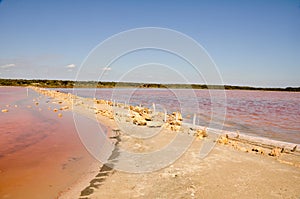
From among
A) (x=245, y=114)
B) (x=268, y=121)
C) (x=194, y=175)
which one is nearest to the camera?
(x=194, y=175)

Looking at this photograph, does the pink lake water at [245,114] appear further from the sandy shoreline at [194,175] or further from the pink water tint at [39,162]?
the pink water tint at [39,162]

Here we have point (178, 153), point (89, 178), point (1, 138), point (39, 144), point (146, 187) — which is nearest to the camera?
point (146, 187)

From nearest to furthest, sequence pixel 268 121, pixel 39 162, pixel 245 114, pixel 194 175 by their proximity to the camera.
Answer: pixel 194 175
pixel 39 162
pixel 268 121
pixel 245 114

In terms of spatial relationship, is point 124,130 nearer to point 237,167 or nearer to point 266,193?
point 237,167

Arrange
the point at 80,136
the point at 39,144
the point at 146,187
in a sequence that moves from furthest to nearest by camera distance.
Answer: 1. the point at 80,136
2. the point at 39,144
3. the point at 146,187

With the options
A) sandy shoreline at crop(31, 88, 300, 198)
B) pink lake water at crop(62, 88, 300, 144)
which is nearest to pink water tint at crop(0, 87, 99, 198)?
sandy shoreline at crop(31, 88, 300, 198)

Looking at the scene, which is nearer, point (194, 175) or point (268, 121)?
point (194, 175)

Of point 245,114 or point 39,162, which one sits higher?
point 245,114

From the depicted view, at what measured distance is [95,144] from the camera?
12.2m

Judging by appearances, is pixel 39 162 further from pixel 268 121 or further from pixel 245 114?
pixel 245 114

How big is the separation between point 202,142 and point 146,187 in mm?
6520

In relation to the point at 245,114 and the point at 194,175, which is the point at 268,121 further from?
the point at 194,175

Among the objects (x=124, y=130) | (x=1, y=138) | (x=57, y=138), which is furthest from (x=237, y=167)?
(x=1, y=138)

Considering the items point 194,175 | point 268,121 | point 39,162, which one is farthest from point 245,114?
point 39,162
